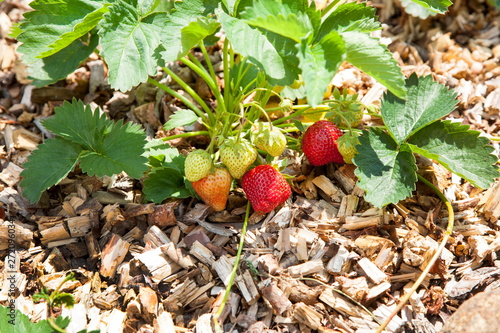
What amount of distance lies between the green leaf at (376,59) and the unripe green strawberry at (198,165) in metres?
0.55

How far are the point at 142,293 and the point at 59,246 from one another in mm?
413

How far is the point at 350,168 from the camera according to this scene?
1.79 meters

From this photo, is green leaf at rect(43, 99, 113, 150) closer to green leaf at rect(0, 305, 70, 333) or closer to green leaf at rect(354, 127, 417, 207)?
green leaf at rect(0, 305, 70, 333)

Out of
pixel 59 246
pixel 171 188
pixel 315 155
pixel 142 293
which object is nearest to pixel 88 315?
pixel 142 293

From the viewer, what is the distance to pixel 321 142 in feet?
5.49

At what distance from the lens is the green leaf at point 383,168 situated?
1534mm

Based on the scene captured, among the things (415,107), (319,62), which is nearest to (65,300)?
(319,62)

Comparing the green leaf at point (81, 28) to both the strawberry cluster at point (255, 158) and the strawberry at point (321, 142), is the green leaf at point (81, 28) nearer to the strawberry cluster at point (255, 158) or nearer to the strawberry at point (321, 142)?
the strawberry cluster at point (255, 158)

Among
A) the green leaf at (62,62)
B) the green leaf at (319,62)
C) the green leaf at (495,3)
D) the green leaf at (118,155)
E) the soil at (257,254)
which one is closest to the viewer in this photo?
the green leaf at (319,62)

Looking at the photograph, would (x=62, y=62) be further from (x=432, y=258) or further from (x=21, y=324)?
(x=432, y=258)

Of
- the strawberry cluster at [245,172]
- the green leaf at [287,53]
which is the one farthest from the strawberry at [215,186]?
the green leaf at [287,53]

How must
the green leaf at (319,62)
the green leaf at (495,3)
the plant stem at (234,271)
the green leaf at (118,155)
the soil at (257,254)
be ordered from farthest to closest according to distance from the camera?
the green leaf at (495,3)
the green leaf at (118,155)
the soil at (257,254)
the plant stem at (234,271)
the green leaf at (319,62)

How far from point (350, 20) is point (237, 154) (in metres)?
0.55

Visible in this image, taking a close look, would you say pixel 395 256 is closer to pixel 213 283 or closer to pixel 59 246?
pixel 213 283
